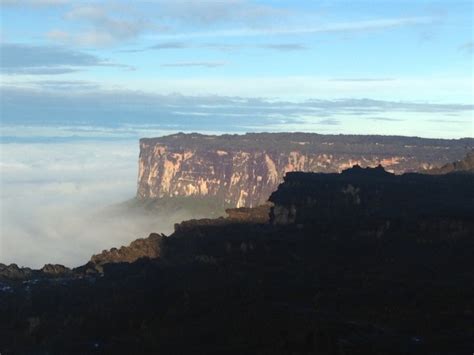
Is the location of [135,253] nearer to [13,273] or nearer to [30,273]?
[30,273]

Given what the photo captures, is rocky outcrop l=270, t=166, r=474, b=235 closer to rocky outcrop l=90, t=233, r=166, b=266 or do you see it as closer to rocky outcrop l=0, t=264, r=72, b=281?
rocky outcrop l=90, t=233, r=166, b=266

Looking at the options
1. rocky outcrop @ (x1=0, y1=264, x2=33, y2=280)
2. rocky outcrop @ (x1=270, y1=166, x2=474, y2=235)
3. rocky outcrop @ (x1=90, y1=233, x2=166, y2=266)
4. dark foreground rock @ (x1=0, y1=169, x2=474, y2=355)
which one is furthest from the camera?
rocky outcrop @ (x1=90, y1=233, x2=166, y2=266)

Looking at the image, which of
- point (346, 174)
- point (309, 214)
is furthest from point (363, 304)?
point (346, 174)

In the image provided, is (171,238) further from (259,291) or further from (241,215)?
(259,291)

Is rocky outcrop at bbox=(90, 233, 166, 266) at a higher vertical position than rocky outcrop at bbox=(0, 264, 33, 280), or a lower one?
higher

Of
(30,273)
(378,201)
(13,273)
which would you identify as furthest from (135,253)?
(378,201)

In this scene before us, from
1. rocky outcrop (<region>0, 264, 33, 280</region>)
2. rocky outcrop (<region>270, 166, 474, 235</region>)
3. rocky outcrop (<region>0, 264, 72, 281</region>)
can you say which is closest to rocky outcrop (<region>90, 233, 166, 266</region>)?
rocky outcrop (<region>0, 264, 72, 281</region>)
